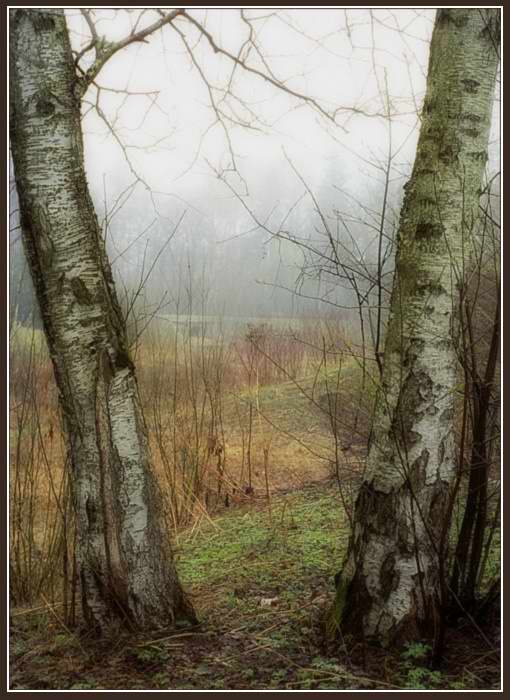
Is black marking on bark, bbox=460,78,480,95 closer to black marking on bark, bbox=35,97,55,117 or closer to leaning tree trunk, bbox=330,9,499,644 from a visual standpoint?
leaning tree trunk, bbox=330,9,499,644

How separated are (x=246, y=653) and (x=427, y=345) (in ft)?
4.21

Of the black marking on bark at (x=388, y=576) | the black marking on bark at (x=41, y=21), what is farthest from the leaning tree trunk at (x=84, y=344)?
the black marking on bark at (x=388, y=576)

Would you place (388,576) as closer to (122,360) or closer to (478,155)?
(122,360)

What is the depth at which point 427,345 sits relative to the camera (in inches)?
86.3

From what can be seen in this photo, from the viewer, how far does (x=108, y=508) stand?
234cm

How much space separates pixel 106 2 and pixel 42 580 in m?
2.35

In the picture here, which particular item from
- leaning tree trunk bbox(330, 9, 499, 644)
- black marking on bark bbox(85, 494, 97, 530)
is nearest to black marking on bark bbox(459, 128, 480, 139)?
leaning tree trunk bbox(330, 9, 499, 644)

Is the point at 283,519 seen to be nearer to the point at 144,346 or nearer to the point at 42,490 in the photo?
the point at 144,346

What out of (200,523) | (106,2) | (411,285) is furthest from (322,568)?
(106,2)

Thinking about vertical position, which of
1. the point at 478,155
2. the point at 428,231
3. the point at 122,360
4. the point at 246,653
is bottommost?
the point at 246,653

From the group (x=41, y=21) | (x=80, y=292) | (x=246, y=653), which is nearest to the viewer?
(x=41, y=21)

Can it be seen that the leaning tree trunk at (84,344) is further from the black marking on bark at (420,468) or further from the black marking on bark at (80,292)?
the black marking on bark at (420,468)

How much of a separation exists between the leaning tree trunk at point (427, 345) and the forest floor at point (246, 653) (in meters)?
0.15

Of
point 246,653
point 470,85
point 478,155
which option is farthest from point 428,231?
point 246,653
